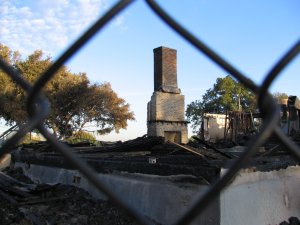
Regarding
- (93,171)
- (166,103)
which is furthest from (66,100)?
(93,171)

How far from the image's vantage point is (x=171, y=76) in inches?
886

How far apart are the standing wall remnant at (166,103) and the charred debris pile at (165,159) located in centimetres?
1152

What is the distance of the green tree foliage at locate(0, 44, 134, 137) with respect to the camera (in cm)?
3005

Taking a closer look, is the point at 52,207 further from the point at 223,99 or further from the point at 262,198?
the point at 223,99

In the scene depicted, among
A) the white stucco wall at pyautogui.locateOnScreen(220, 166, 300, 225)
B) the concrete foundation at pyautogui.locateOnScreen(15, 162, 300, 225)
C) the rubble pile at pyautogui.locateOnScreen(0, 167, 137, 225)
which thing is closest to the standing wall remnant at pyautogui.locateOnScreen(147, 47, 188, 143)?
the rubble pile at pyautogui.locateOnScreen(0, 167, 137, 225)

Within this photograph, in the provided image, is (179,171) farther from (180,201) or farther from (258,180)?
(258,180)

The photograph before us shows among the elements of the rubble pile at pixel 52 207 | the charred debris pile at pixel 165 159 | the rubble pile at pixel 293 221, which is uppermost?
the charred debris pile at pixel 165 159

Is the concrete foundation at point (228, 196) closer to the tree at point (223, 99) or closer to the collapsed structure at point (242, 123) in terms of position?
the collapsed structure at point (242, 123)

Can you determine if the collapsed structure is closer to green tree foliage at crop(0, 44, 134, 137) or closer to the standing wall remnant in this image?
the standing wall remnant

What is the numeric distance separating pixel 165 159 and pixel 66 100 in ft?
93.9

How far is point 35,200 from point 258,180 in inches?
A: 118

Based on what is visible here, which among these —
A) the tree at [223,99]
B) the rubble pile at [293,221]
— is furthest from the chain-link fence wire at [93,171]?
the tree at [223,99]

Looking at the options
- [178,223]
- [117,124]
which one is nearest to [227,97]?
[117,124]

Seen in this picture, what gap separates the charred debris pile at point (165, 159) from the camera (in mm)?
4217
